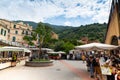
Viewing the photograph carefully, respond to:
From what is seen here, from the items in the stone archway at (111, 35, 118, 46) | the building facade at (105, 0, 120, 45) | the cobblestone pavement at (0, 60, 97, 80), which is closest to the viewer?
the cobblestone pavement at (0, 60, 97, 80)

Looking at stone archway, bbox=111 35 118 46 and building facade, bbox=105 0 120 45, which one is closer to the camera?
building facade, bbox=105 0 120 45

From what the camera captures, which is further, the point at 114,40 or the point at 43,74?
the point at 114,40

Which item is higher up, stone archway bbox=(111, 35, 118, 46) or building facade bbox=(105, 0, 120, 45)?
building facade bbox=(105, 0, 120, 45)

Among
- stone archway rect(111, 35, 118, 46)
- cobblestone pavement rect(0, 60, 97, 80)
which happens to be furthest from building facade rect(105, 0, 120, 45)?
cobblestone pavement rect(0, 60, 97, 80)

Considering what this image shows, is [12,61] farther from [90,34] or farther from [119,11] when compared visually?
[90,34]

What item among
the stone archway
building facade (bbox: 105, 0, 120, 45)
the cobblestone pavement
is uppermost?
building facade (bbox: 105, 0, 120, 45)

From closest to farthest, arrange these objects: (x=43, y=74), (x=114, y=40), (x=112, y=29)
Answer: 1. (x=43, y=74)
2. (x=112, y=29)
3. (x=114, y=40)

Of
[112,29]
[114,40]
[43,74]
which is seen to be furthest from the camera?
[114,40]

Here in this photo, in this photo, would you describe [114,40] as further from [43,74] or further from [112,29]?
[43,74]

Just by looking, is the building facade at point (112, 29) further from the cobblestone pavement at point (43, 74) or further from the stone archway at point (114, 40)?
the cobblestone pavement at point (43, 74)

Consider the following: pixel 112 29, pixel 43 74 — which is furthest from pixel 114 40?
pixel 43 74

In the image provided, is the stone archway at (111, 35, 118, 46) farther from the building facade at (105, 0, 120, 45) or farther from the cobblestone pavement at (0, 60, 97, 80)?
the cobblestone pavement at (0, 60, 97, 80)

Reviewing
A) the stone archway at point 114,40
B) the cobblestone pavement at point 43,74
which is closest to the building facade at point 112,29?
the stone archway at point 114,40

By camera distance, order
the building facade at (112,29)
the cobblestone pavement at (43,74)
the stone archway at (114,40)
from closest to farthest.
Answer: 1. the cobblestone pavement at (43,74)
2. the building facade at (112,29)
3. the stone archway at (114,40)
